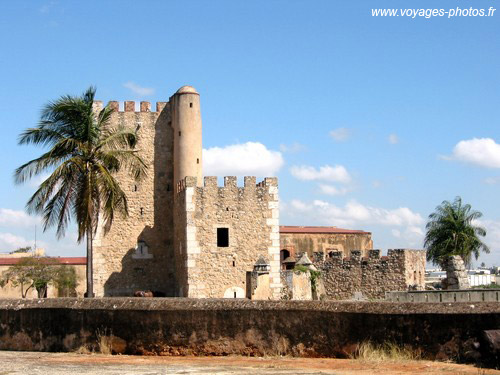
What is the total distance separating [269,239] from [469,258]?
12.7 m

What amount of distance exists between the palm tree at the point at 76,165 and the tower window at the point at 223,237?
29.4ft

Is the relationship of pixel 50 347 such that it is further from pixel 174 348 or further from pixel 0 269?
pixel 0 269

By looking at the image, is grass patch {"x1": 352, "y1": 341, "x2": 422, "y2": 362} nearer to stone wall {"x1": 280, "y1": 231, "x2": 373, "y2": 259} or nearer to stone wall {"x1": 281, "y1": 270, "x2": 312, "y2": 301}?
stone wall {"x1": 281, "y1": 270, "x2": 312, "y2": 301}

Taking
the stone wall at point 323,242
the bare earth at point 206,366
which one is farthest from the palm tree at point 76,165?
the stone wall at point 323,242

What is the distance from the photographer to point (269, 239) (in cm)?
3331

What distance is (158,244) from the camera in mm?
35750

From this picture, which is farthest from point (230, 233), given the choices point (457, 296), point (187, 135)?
point (457, 296)

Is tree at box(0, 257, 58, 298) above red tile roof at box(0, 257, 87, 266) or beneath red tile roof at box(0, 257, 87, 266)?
beneath

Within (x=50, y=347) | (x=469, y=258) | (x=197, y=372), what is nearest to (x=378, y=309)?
(x=197, y=372)

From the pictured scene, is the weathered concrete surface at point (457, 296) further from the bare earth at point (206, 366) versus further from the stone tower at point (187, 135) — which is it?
the bare earth at point (206, 366)

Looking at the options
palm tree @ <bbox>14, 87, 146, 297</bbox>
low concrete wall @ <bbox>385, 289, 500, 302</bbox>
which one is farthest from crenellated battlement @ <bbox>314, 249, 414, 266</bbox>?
palm tree @ <bbox>14, 87, 146, 297</bbox>

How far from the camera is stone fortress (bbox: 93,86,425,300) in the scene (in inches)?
1283

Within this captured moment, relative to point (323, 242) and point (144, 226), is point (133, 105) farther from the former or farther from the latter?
point (323, 242)

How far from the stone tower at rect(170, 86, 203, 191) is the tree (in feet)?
82.9
